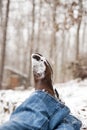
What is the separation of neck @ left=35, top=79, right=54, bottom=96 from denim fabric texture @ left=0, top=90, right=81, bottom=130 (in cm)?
13

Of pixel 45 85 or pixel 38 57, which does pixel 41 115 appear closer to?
pixel 45 85

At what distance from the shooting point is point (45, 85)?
299 cm

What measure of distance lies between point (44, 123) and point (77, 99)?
4.25 meters

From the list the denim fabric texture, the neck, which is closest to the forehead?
the neck

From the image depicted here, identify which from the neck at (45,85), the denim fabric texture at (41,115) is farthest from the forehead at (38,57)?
the denim fabric texture at (41,115)

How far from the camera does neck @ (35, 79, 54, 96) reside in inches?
116

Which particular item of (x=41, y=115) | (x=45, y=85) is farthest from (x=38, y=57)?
(x=41, y=115)

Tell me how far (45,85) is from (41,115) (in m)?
0.47

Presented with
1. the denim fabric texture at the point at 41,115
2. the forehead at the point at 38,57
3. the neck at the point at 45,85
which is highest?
the forehead at the point at 38,57

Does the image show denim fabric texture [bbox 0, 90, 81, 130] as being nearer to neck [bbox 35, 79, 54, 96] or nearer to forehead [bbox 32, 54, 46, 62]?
neck [bbox 35, 79, 54, 96]

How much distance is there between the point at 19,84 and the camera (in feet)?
63.4

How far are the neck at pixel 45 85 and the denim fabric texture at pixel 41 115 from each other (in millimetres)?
128

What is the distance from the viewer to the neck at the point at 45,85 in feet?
9.69

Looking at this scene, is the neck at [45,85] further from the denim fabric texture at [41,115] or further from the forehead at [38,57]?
the forehead at [38,57]
